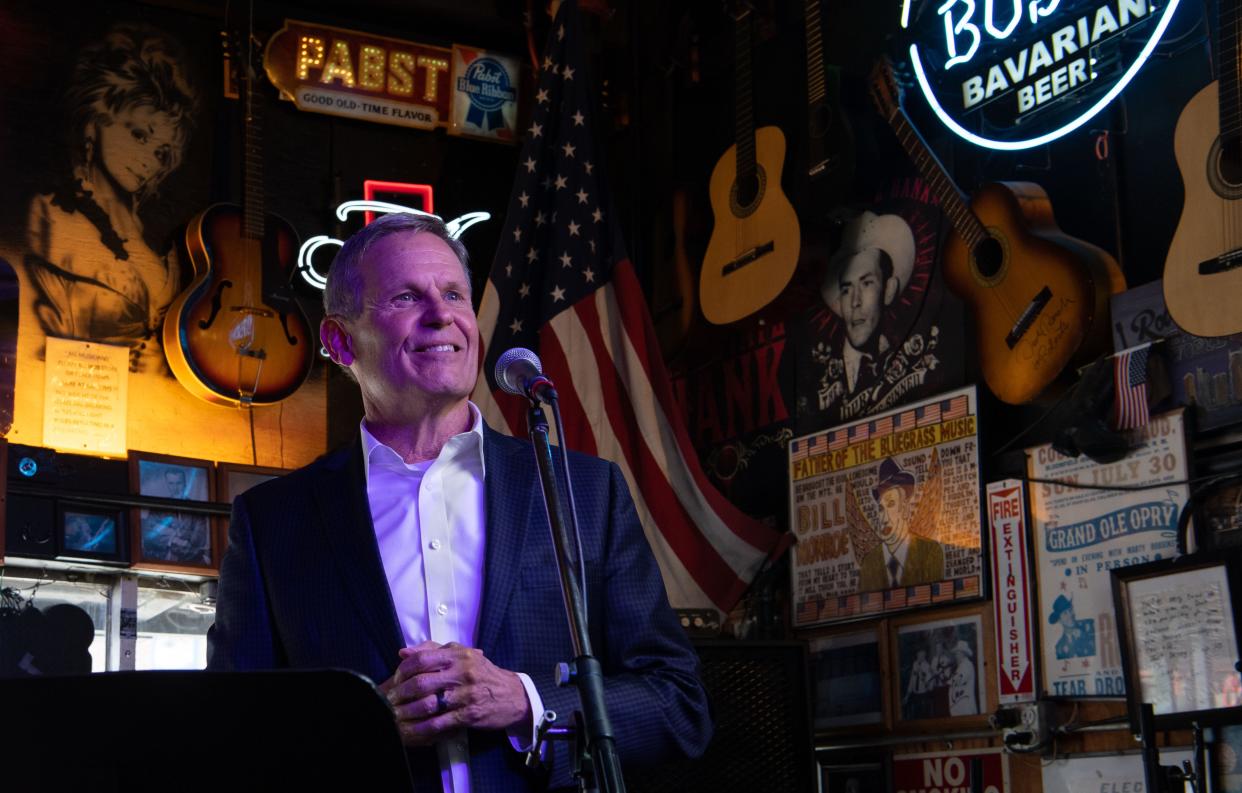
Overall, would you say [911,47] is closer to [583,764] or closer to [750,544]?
[750,544]

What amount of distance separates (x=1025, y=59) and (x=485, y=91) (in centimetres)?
278

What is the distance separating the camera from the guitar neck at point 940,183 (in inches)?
159

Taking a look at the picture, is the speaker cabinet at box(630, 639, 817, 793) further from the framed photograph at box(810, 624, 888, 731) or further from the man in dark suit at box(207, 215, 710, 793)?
the man in dark suit at box(207, 215, 710, 793)

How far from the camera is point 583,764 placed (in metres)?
1.67

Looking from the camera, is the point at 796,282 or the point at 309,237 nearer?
the point at 796,282

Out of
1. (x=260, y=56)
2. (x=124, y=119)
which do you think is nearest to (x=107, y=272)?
(x=124, y=119)

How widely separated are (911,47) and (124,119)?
3.04 metres

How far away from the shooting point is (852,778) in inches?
176

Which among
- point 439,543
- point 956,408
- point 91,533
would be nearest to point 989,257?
point 956,408

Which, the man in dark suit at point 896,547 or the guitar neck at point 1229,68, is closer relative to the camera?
the guitar neck at point 1229,68

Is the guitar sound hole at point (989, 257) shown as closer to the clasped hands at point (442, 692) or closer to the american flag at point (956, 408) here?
the american flag at point (956, 408)

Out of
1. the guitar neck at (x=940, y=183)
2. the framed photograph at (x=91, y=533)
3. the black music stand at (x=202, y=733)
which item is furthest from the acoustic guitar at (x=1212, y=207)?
the framed photograph at (x=91, y=533)

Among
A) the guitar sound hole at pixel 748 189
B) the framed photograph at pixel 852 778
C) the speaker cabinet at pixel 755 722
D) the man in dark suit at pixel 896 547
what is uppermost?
the guitar sound hole at pixel 748 189

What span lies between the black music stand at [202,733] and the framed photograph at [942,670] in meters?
2.96
